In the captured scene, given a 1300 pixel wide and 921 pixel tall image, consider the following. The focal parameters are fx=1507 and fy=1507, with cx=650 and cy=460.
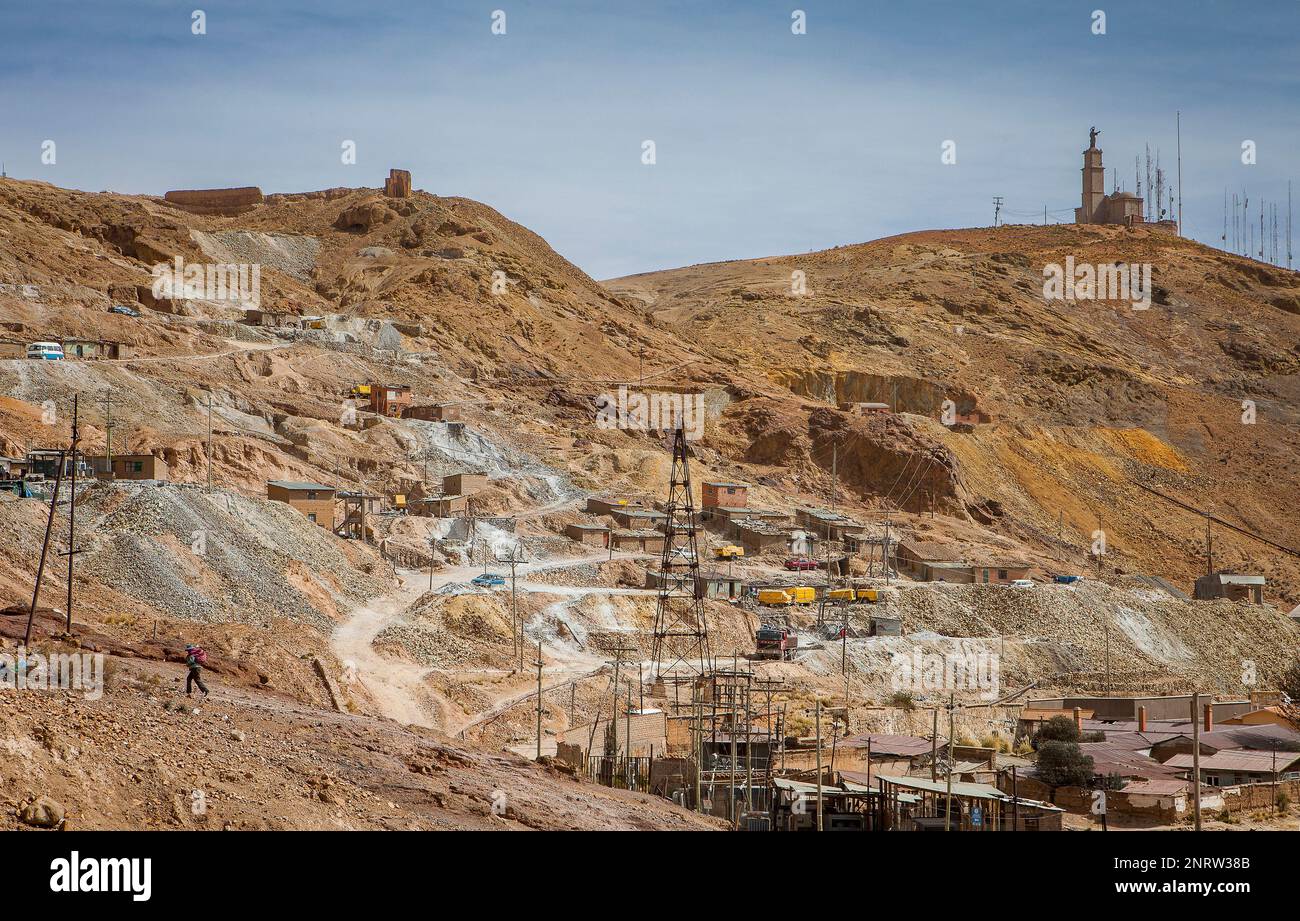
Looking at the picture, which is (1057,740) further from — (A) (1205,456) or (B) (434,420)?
(A) (1205,456)

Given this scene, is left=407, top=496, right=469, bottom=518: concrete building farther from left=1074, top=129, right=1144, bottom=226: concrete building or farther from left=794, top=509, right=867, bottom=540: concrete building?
left=1074, top=129, right=1144, bottom=226: concrete building

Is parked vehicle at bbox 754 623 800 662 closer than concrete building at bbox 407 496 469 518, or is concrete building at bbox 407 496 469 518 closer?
parked vehicle at bbox 754 623 800 662

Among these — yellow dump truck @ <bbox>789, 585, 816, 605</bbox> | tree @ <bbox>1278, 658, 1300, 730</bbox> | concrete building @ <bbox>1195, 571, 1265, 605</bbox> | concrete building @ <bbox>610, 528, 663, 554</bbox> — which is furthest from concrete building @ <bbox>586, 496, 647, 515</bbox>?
tree @ <bbox>1278, 658, 1300, 730</bbox>

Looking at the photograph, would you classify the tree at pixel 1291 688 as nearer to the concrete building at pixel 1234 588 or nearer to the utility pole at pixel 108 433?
the concrete building at pixel 1234 588

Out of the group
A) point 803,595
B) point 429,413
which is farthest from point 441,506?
point 803,595

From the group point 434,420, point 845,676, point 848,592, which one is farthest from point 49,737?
point 434,420

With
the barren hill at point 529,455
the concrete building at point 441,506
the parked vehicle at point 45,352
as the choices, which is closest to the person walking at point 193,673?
the barren hill at point 529,455
